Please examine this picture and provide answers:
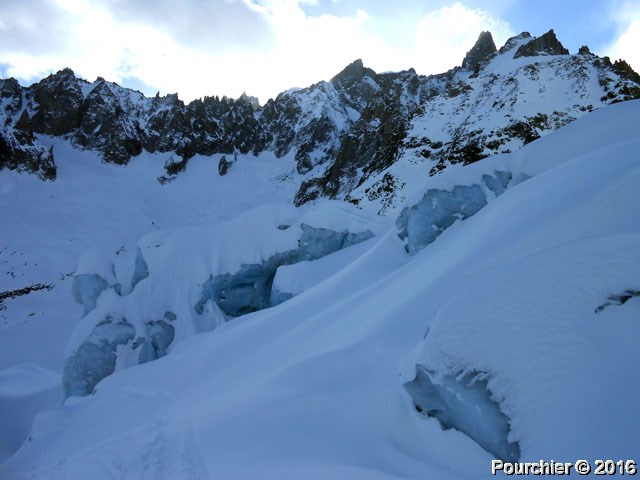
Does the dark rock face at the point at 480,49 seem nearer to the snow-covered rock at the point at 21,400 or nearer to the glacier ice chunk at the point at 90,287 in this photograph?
the glacier ice chunk at the point at 90,287

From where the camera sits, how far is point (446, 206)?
11.1 meters

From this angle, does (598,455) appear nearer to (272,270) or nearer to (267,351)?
(267,351)

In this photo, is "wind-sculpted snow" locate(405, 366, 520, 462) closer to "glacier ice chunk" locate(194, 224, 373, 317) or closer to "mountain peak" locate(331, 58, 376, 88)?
"glacier ice chunk" locate(194, 224, 373, 317)

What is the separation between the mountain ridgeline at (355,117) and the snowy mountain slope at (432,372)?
23.0m

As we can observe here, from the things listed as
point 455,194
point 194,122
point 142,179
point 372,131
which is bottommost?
point 455,194

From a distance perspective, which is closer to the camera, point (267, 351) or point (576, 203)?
point (576, 203)

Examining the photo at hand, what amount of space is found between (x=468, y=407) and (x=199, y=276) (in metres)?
14.0

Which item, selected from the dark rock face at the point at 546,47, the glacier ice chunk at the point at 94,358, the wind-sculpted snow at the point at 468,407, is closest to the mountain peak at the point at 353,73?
the dark rock face at the point at 546,47

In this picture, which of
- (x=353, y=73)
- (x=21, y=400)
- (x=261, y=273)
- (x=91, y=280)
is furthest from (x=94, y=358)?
(x=353, y=73)

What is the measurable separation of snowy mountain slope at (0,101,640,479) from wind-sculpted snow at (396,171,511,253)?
93.4 inches

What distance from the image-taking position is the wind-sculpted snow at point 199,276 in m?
13.7

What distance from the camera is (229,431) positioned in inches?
213

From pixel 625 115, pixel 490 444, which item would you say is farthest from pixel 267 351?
pixel 625 115

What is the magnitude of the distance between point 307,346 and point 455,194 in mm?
6376
